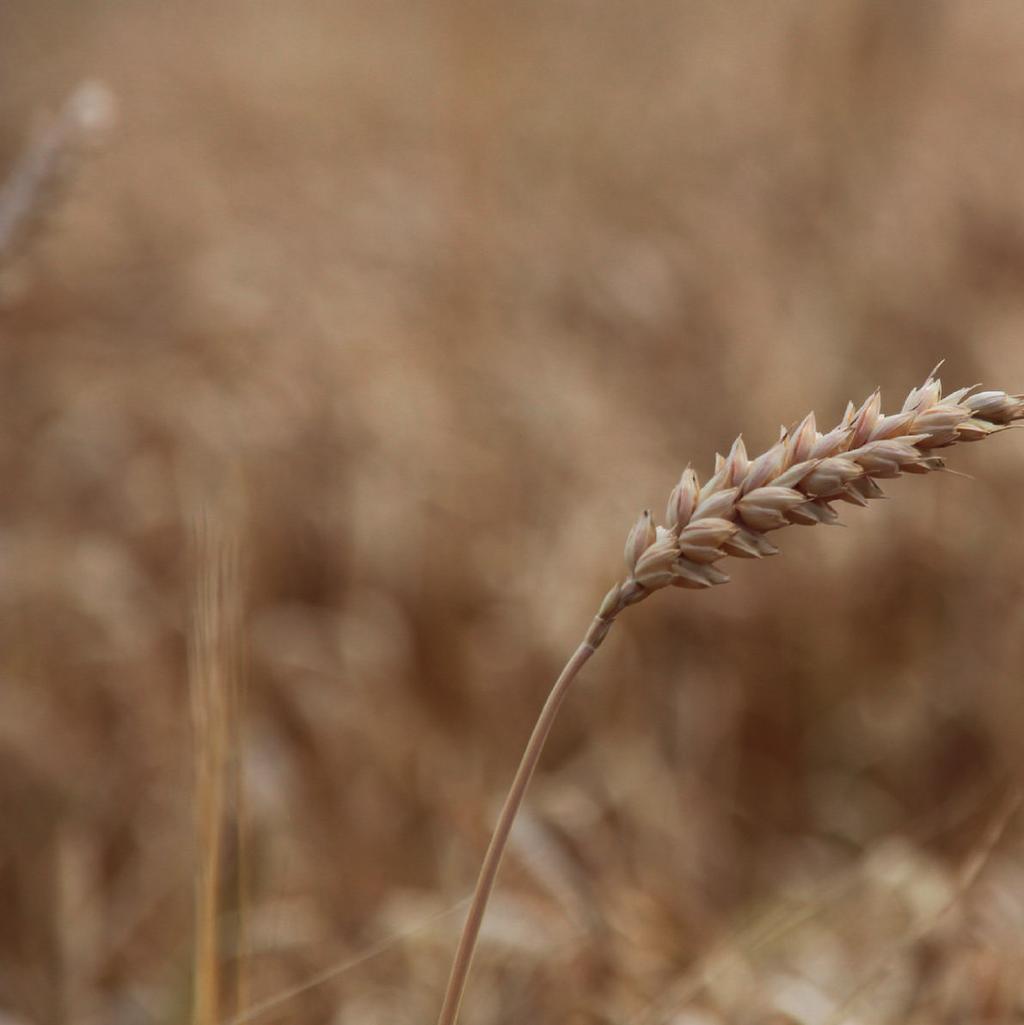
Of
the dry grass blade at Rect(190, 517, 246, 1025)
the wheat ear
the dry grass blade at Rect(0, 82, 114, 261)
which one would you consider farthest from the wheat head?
the dry grass blade at Rect(0, 82, 114, 261)

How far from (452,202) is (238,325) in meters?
0.82

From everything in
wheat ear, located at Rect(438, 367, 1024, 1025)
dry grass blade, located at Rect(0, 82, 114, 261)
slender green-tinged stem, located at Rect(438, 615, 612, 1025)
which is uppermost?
dry grass blade, located at Rect(0, 82, 114, 261)

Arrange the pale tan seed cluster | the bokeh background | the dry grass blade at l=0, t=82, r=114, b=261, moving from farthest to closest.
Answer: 1. the bokeh background
2. the dry grass blade at l=0, t=82, r=114, b=261
3. the pale tan seed cluster

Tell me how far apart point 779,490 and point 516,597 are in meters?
1.75

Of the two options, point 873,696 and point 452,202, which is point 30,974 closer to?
point 873,696

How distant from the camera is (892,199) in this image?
3.00m

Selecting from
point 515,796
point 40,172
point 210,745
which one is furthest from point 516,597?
point 515,796

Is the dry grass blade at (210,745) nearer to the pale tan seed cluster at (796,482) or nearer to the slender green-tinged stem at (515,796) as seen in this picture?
the slender green-tinged stem at (515,796)

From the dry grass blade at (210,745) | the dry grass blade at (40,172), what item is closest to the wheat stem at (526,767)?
the dry grass blade at (210,745)

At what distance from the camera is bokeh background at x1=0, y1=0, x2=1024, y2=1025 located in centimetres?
129

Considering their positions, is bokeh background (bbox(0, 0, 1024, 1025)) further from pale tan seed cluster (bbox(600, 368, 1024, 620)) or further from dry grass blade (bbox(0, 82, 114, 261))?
pale tan seed cluster (bbox(600, 368, 1024, 620))

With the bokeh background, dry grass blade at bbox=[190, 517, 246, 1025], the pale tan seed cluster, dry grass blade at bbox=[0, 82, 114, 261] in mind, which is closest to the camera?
the pale tan seed cluster

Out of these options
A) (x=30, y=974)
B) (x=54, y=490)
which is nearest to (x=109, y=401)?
(x=54, y=490)

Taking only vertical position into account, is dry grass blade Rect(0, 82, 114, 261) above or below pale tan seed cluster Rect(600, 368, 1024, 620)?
above
